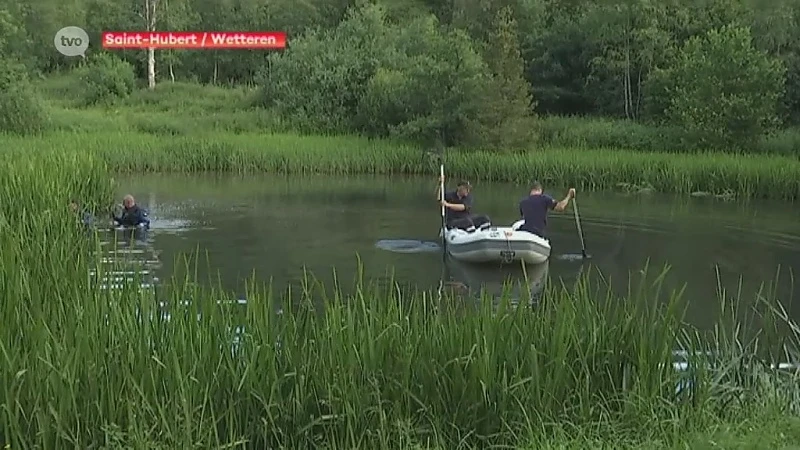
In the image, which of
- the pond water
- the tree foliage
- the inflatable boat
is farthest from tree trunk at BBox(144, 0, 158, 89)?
the inflatable boat

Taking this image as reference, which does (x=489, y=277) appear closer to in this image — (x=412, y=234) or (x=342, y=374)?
(x=412, y=234)

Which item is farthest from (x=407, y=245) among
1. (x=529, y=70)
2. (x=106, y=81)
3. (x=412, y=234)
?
(x=106, y=81)

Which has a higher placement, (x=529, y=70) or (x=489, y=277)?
(x=529, y=70)

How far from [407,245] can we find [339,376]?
1074cm

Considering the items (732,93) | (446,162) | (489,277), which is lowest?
(489,277)

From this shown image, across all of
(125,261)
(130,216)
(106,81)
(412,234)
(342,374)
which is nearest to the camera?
(342,374)

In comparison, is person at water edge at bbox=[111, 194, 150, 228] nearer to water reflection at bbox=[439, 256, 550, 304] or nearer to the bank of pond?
water reflection at bbox=[439, 256, 550, 304]

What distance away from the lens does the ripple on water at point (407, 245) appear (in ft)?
52.7

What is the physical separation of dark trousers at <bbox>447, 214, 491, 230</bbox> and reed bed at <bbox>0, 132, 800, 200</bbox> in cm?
1073

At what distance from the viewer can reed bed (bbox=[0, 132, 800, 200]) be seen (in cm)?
2498

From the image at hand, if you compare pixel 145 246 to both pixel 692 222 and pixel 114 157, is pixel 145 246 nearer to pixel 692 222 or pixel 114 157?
pixel 692 222

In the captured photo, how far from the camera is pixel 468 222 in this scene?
15.6 meters

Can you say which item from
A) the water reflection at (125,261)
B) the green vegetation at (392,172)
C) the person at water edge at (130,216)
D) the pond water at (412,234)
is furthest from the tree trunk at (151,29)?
the water reflection at (125,261)

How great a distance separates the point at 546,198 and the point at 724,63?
18.9 meters
